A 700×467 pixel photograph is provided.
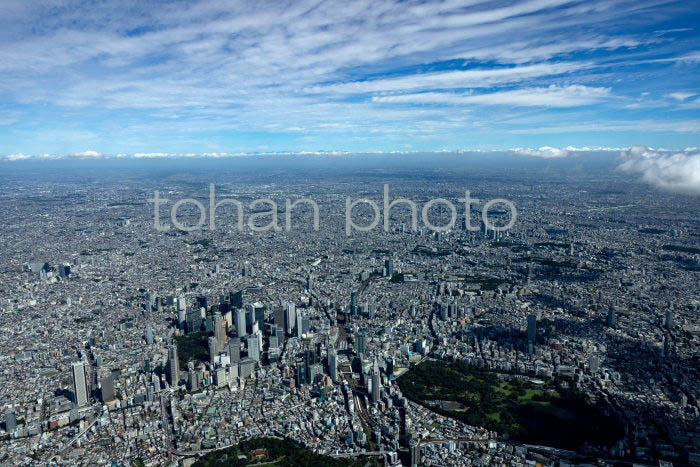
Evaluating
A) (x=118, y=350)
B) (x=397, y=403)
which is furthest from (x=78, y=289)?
(x=397, y=403)

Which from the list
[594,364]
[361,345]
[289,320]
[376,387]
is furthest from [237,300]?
[594,364]

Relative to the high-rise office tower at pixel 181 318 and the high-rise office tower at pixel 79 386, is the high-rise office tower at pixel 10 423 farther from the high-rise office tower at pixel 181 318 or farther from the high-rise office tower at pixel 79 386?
the high-rise office tower at pixel 181 318

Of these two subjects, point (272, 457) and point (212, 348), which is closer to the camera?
point (272, 457)

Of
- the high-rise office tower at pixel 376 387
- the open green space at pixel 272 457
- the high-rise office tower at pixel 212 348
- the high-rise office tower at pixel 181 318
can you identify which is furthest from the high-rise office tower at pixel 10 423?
the high-rise office tower at pixel 376 387

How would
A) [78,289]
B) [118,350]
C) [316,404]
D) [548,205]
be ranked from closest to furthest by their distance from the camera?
[316,404]
[118,350]
[78,289]
[548,205]

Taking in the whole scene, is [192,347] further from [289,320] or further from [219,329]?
[289,320]

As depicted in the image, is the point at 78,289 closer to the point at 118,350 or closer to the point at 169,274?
the point at 169,274
